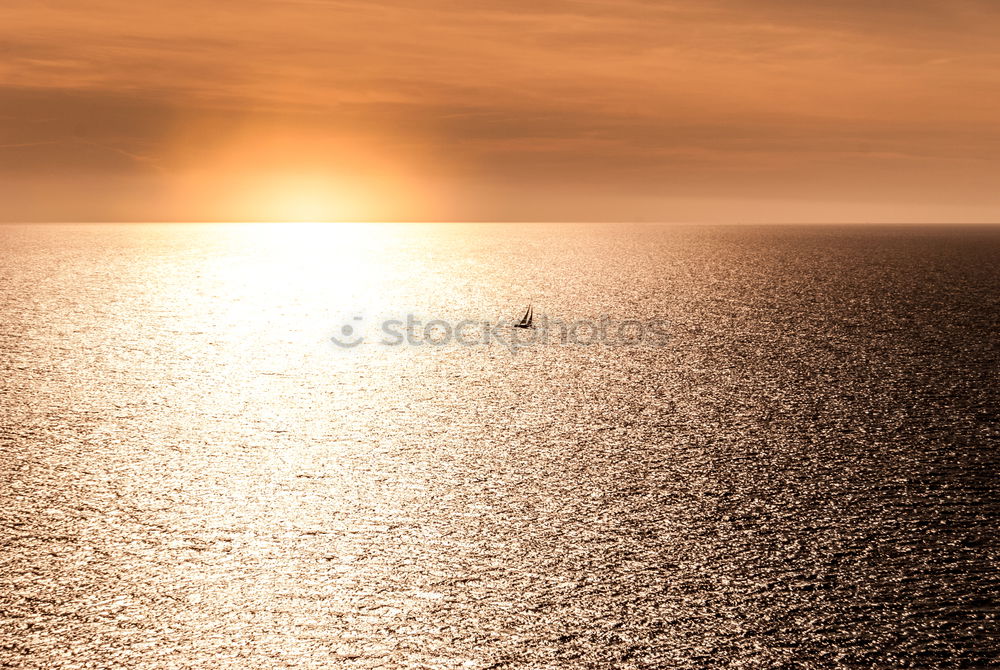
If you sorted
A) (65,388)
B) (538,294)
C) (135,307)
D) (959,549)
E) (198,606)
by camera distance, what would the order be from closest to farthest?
(198,606) < (959,549) < (65,388) < (135,307) < (538,294)

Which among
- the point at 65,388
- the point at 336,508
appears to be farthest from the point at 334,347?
the point at 336,508

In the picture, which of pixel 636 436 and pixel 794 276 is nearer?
pixel 636 436

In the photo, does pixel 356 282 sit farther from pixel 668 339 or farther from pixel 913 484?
pixel 913 484

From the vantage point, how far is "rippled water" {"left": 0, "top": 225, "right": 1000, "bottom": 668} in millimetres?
9328

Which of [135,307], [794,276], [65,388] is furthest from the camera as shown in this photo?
[794,276]

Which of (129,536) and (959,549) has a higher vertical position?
(129,536)

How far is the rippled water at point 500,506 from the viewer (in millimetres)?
9328

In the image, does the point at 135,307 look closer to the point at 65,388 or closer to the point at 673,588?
the point at 65,388

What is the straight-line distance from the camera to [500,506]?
1350 cm

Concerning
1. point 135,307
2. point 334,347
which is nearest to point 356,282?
point 135,307

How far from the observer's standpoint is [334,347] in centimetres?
3278

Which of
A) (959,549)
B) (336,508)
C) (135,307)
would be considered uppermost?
(135,307)

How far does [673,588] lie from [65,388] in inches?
697

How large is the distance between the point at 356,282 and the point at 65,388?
177 ft
